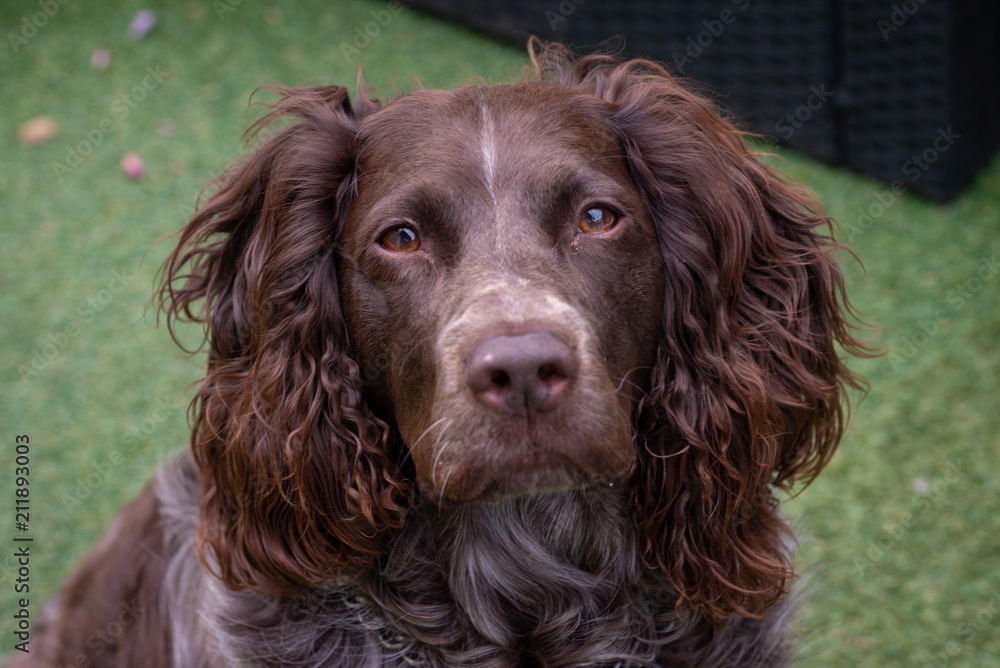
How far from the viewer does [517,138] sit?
96.2 inches

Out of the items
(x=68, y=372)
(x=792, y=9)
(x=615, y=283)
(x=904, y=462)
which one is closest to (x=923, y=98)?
(x=792, y=9)

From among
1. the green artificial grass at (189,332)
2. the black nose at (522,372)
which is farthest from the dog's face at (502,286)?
the green artificial grass at (189,332)

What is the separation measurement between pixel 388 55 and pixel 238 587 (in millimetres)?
5040

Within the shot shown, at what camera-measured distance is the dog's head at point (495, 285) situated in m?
2.38

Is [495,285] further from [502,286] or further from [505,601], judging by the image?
[505,601]

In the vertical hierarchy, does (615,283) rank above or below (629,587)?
above

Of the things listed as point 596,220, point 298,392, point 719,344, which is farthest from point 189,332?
point 719,344

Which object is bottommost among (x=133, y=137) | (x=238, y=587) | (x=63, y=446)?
(x=63, y=446)

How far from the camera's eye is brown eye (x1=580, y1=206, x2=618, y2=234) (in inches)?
95.3

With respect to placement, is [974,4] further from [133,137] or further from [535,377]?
[133,137]

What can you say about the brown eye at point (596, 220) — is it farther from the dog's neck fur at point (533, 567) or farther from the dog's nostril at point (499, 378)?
the dog's neck fur at point (533, 567)

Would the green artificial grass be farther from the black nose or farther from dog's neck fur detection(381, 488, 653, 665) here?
the black nose

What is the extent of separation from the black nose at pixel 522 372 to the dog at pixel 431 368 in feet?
0.86

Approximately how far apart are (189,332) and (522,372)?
3.29 m
